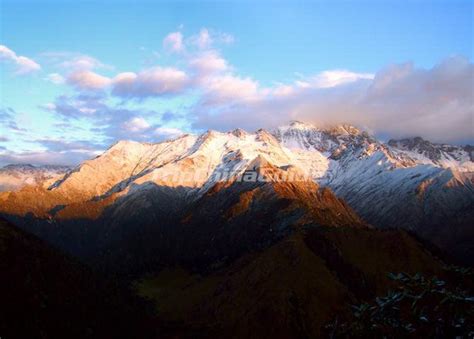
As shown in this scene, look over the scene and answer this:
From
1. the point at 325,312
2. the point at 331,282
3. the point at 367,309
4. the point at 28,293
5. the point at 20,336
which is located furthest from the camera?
the point at 331,282

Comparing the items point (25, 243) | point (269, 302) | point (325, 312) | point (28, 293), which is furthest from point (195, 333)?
point (25, 243)

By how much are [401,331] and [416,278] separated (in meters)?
2.22

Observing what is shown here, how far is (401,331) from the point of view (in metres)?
16.4

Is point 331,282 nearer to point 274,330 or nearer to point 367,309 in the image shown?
point 274,330

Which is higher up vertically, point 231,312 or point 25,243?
point 25,243

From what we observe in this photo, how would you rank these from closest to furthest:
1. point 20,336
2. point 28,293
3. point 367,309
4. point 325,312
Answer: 1. point 367,309
2. point 20,336
3. point 28,293
4. point 325,312

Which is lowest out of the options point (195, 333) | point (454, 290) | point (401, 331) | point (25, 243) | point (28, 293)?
point (195, 333)

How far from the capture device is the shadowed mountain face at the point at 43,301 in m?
161

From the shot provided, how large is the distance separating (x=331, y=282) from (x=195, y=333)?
58.1 m

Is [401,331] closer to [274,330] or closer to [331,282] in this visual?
[274,330]

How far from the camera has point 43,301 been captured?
173 meters

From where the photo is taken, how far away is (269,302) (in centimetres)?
18638

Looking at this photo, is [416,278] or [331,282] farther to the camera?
[331,282]

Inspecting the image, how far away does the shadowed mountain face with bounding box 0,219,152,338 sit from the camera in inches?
6329
